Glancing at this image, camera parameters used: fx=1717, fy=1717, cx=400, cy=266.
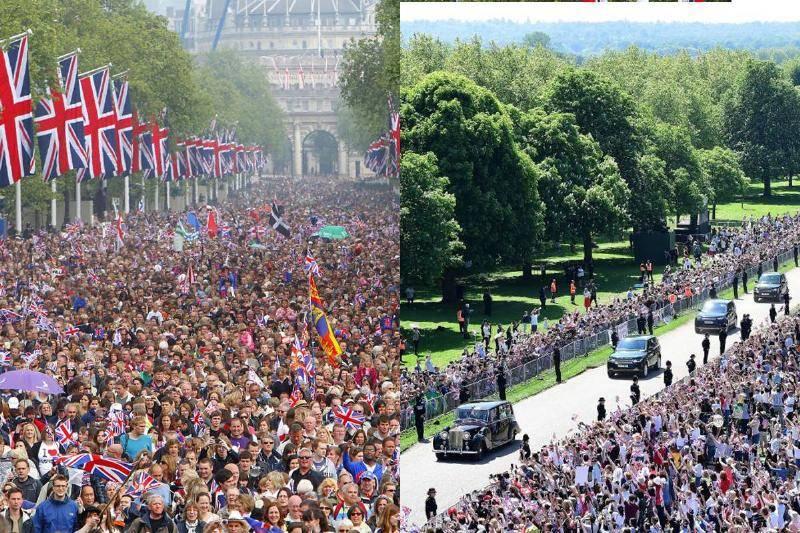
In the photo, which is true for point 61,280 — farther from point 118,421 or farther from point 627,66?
point 627,66

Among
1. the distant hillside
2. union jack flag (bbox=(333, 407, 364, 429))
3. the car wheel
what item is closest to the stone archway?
the distant hillside

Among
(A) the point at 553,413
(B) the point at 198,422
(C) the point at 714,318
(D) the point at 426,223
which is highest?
(D) the point at 426,223

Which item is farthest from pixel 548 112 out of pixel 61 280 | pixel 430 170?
pixel 61 280

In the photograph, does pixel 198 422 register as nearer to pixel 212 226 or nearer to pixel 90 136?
pixel 212 226

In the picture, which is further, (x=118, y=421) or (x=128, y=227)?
(x=128, y=227)

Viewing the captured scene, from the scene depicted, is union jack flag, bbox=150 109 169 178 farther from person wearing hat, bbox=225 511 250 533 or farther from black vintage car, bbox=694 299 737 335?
person wearing hat, bbox=225 511 250 533

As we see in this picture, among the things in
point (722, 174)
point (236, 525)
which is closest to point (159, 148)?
point (722, 174)

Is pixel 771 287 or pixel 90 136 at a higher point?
pixel 90 136
